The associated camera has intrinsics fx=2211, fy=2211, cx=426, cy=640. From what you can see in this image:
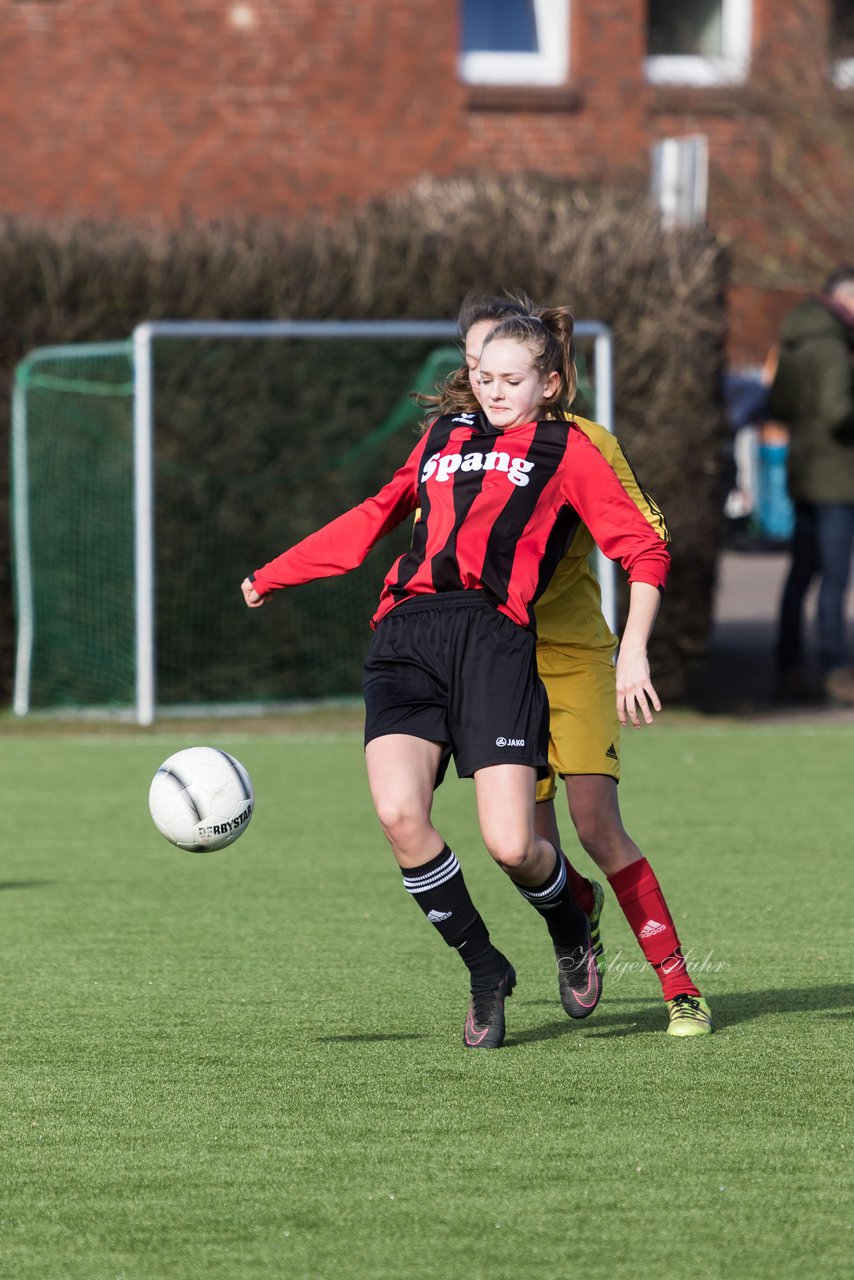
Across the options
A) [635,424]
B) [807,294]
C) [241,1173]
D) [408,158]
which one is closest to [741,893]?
[241,1173]

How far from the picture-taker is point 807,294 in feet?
72.0

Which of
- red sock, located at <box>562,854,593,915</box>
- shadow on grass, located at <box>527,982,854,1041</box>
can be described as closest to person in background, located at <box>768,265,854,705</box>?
shadow on grass, located at <box>527,982,854,1041</box>

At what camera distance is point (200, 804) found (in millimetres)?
5422

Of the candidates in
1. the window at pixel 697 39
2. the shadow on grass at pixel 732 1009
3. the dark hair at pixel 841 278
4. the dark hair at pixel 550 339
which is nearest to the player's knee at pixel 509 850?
the shadow on grass at pixel 732 1009

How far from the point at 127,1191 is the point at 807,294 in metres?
19.0

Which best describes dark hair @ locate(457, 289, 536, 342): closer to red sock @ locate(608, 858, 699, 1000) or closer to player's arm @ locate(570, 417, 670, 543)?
player's arm @ locate(570, 417, 670, 543)

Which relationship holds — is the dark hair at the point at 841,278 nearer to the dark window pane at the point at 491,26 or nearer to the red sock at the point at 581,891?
the red sock at the point at 581,891

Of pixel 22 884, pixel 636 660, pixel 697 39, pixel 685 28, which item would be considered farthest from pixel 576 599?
pixel 697 39

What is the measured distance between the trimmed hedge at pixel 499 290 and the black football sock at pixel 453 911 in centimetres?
763

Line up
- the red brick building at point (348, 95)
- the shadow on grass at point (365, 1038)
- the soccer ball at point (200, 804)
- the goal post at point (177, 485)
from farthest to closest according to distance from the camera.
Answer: the red brick building at point (348, 95)
the goal post at point (177, 485)
the soccer ball at point (200, 804)
the shadow on grass at point (365, 1038)

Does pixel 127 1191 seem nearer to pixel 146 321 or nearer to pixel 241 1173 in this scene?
pixel 241 1173

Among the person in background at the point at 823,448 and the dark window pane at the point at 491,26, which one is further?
the dark window pane at the point at 491,26

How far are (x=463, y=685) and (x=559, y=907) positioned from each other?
24.6 inches

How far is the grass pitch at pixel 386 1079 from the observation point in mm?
3709
